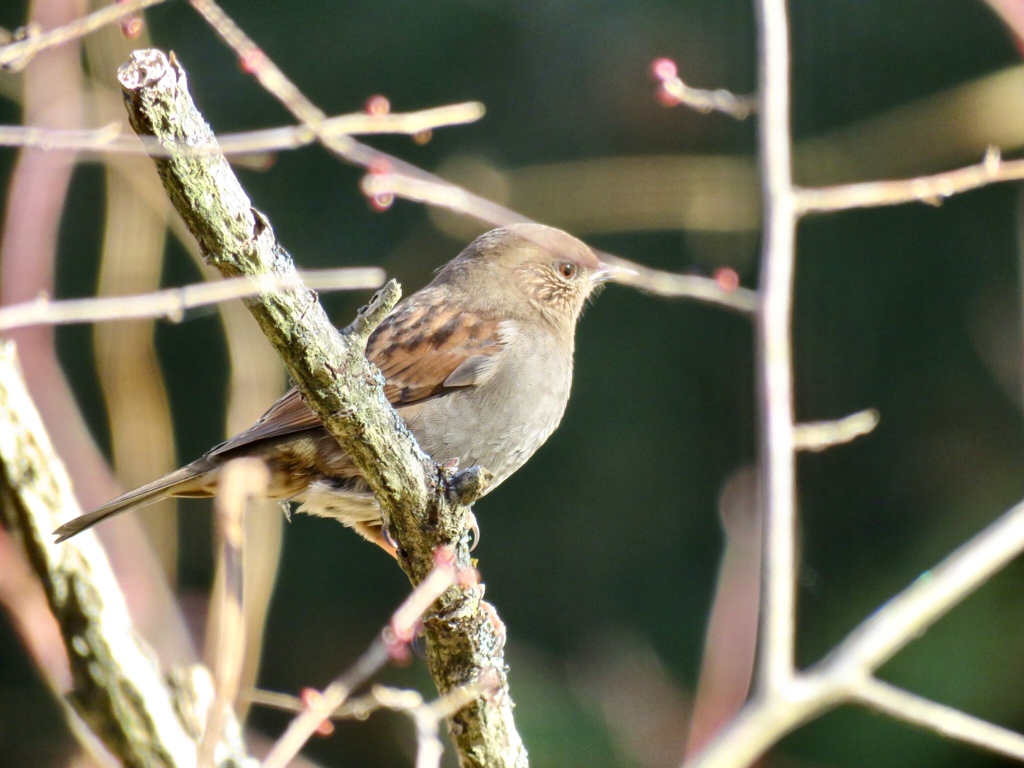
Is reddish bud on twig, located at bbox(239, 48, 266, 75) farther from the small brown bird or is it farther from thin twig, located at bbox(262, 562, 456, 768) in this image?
thin twig, located at bbox(262, 562, 456, 768)

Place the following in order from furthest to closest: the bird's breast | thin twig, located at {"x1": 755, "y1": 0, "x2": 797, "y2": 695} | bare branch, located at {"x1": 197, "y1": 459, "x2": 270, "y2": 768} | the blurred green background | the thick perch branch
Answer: the blurred green background < the bird's breast < the thick perch branch < thin twig, located at {"x1": 755, "y1": 0, "x2": 797, "y2": 695} < bare branch, located at {"x1": 197, "y1": 459, "x2": 270, "y2": 768}

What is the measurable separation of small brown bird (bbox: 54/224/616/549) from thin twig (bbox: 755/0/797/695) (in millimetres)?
1892

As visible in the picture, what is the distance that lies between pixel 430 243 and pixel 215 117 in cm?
185

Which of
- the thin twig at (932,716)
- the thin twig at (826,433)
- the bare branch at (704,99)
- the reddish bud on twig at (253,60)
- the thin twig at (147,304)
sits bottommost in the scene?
the thin twig at (932,716)

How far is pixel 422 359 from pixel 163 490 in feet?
3.11

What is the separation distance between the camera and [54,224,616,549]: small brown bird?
3688mm

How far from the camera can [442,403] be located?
12.7 feet

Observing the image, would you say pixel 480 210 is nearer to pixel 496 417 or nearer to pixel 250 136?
pixel 250 136

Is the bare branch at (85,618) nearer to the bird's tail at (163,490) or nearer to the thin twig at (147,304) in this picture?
the bird's tail at (163,490)

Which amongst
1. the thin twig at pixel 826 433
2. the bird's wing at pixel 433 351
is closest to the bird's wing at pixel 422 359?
the bird's wing at pixel 433 351

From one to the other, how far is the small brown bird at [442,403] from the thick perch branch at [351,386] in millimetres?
829

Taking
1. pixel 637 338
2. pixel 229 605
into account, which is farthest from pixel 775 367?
pixel 637 338

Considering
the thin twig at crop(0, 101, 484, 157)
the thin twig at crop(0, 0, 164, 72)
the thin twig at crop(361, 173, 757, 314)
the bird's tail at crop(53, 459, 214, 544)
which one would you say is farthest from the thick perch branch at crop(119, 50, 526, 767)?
the bird's tail at crop(53, 459, 214, 544)

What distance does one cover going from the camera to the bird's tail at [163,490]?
327 centimetres
